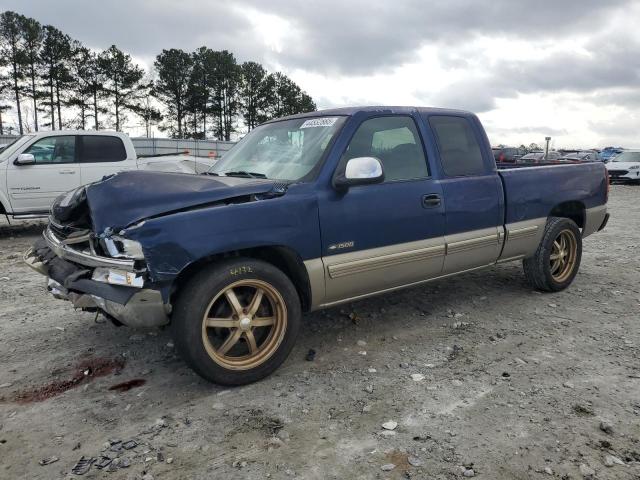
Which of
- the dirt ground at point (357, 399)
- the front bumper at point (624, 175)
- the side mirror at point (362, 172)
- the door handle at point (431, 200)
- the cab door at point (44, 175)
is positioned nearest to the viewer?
the dirt ground at point (357, 399)

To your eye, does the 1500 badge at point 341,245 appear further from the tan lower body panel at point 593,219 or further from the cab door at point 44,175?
the cab door at point 44,175

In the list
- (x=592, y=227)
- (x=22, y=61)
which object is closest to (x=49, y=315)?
(x=592, y=227)

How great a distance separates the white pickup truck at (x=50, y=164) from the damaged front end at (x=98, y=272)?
16.9 ft

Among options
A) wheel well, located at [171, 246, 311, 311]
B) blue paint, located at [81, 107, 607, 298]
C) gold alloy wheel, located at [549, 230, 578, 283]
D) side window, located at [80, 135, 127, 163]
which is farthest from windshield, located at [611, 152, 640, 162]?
wheel well, located at [171, 246, 311, 311]

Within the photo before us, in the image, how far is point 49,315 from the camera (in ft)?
15.5

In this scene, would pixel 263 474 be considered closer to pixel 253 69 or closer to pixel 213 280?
pixel 213 280

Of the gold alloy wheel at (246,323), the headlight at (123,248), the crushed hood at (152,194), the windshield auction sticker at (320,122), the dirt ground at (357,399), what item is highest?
Result: the windshield auction sticker at (320,122)

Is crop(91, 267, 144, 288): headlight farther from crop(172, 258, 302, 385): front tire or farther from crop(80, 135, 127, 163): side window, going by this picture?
crop(80, 135, 127, 163): side window

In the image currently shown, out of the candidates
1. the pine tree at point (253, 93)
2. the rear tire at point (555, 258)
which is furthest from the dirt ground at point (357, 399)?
the pine tree at point (253, 93)

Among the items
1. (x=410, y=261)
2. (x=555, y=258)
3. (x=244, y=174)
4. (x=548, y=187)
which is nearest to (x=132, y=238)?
(x=244, y=174)

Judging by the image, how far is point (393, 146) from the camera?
3.98 metres

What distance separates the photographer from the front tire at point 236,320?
9.73ft

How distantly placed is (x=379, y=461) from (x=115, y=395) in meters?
1.81

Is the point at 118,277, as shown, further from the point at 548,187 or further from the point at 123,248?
the point at 548,187
